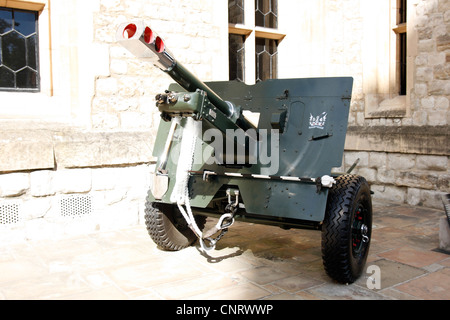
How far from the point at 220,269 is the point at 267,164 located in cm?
88

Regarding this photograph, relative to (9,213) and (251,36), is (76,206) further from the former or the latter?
(251,36)

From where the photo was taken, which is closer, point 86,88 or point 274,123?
point 274,123

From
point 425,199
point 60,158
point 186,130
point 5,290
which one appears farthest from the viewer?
point 425,199

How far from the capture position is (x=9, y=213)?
4098 millimetres

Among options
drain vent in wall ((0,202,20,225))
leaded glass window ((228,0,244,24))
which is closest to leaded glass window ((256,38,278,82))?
leaded glass window ((228,0,244,24))

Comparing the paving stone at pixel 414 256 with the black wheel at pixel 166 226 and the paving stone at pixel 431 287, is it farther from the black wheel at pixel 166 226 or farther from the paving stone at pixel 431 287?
the black wheel at pixel 166 226

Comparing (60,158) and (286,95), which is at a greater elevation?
(286,95)

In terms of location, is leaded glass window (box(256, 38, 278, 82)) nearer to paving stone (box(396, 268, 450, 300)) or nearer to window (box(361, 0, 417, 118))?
window (box(361, 0, 417, 118))

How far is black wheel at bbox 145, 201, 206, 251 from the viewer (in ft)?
11.8
